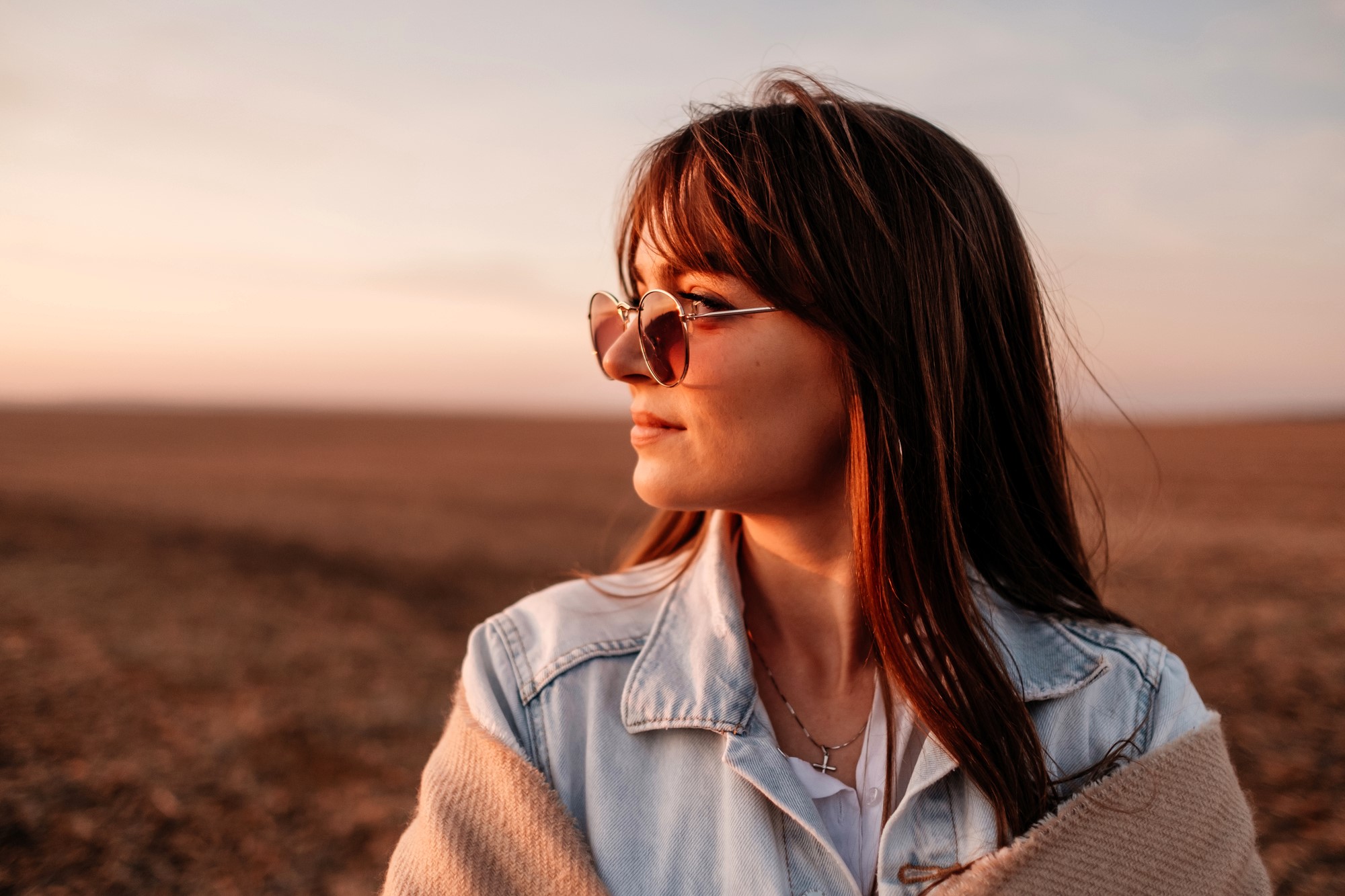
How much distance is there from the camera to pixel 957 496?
1.98 metres

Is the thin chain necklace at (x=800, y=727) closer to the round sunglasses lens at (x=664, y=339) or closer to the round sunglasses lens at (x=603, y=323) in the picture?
the round sunglasses lens at (x=664, y=339)

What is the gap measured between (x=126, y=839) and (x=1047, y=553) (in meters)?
5.10

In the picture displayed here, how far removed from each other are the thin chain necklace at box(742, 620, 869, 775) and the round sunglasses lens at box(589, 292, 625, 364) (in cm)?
82

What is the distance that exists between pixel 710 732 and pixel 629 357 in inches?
34.0

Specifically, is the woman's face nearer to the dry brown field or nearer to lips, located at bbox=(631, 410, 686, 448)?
lips, located at bbox=(631, 410, 686, 448)

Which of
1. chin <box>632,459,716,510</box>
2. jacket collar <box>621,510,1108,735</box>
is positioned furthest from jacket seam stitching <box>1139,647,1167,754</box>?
chin <box>632,459,716,510</box>

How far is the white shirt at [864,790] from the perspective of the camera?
1.78 metres

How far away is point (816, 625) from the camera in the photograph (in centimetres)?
208

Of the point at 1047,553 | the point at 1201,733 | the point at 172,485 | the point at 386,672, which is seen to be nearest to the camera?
the point at 1201,733

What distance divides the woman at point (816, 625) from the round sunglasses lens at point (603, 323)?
0.63 feet

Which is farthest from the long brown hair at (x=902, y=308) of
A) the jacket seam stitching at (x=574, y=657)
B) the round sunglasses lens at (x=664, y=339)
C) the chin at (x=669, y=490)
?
the jacket seam stitching at (x=574, y=657)

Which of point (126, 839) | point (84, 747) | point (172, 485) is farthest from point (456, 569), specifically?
point (172, 485)

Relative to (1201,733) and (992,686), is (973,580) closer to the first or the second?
(992,686)

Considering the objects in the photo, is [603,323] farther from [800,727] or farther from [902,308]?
[800,727]
